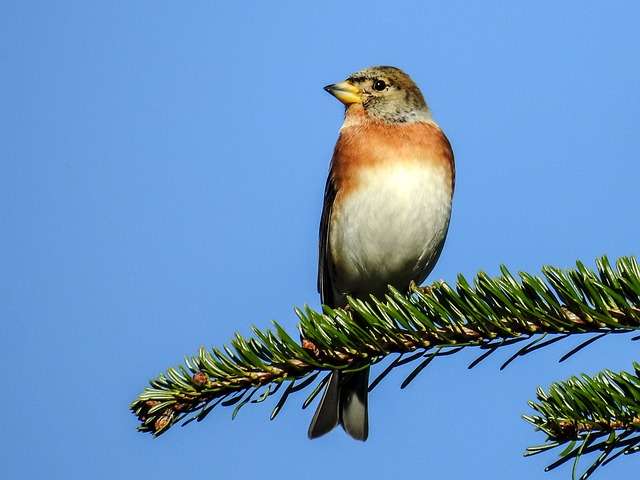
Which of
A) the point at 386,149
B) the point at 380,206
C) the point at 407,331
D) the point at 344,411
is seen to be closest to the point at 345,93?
the point at 386,149

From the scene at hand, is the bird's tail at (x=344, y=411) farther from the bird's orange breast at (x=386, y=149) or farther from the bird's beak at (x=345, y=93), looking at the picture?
the bird's beak at (x=345, y=93)

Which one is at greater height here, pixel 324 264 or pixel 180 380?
pixel 324 264

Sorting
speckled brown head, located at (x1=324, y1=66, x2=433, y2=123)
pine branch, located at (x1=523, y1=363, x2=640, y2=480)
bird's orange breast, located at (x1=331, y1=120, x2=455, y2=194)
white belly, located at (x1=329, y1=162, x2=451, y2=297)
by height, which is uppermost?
speckled brown head, located at (x1=324, y1=66, x2=433, y2=123)

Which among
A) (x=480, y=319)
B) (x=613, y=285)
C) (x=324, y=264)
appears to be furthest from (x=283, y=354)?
(x=324, y=264)

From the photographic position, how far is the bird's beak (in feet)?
19.8

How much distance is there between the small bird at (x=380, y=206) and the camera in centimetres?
520

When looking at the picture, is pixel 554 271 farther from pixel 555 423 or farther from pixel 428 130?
pixel 428 130

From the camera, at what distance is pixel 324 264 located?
5.85m

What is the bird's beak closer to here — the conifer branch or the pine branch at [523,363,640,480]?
the conifer branch

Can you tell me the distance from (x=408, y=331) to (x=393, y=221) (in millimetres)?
2153

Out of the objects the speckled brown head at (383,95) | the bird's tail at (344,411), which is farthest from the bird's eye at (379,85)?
the bird's tail at (344,411)

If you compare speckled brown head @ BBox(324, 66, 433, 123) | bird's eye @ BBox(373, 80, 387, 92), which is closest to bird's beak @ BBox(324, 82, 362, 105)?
speckled brown head @ BBox(324, 66, 433, 123)

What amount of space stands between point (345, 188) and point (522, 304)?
8.50ft

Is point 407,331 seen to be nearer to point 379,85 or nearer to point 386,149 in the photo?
point 386,149
